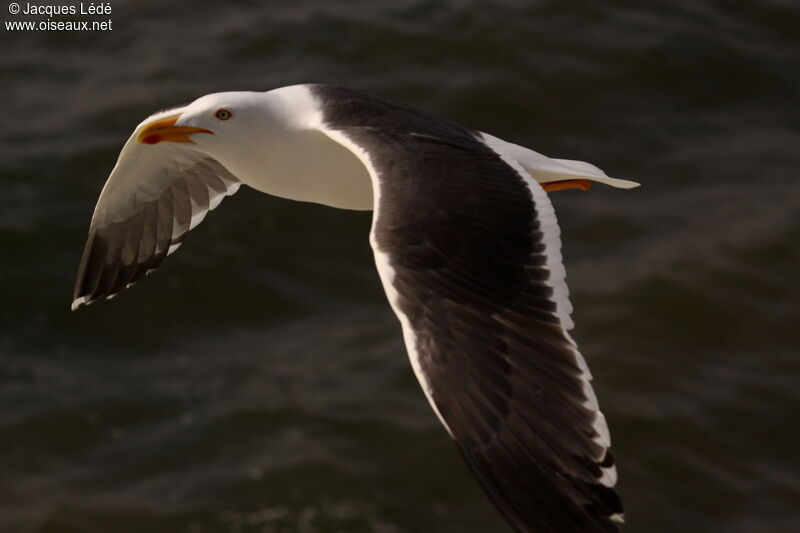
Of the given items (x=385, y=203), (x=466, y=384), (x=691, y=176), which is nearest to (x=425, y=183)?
(x=385, y=203)

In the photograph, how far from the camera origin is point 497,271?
490 cm

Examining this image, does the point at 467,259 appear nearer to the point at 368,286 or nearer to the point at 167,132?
the point at 167,132

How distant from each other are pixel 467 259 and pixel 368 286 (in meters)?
7.44

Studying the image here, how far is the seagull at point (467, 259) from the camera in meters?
4.41

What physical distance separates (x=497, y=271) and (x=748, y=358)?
25.9 ft

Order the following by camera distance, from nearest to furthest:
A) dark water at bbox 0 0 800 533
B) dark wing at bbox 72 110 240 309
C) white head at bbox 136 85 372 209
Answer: white head at bbox 136 85 372 209, dark wing at bbox 72 110 240 309, dark water at bbox 0 0 800 533

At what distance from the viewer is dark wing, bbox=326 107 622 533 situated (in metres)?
4.38

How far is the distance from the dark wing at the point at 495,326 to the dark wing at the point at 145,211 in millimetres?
1753

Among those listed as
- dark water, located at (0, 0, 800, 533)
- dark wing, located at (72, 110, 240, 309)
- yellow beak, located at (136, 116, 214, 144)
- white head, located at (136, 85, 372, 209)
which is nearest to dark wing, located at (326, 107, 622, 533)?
white head, located at (136, 85, 372, 209)

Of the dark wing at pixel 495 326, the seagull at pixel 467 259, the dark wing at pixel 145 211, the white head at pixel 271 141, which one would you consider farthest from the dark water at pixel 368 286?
the dark wing at pixel 495 326

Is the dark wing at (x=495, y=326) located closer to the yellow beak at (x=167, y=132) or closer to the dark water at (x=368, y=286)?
the yellow beak at (x=167, y=132)

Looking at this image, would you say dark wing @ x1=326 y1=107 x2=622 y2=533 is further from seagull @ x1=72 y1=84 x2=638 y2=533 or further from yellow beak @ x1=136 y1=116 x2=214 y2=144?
yellow beak @ x1=136 y1=116 x2=214 y2=144

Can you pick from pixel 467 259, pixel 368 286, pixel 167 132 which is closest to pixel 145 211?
pixel 167 132

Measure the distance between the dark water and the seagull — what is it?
4879 millimetres
